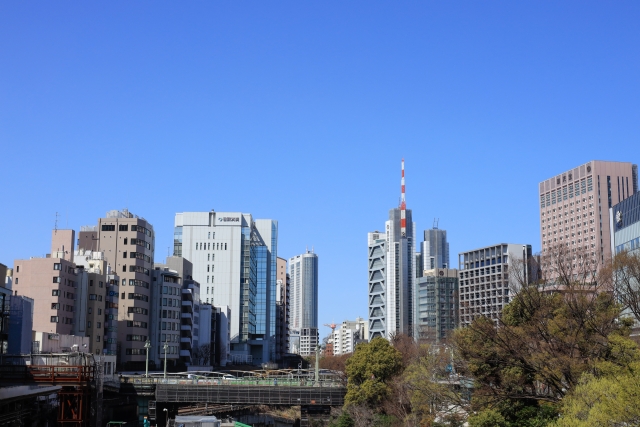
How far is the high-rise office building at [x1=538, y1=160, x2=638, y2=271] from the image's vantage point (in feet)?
570

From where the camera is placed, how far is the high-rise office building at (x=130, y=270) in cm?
10006

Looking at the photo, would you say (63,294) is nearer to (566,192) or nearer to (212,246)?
(212,246)

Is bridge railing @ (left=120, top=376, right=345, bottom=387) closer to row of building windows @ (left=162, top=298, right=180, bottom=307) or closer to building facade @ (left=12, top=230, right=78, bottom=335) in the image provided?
building facade @ (left=12, top=230, right=78, bottom=335)

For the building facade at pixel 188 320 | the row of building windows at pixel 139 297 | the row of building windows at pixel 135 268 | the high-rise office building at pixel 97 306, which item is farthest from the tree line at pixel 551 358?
the building facade at pixel 188 320

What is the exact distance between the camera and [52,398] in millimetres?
42844

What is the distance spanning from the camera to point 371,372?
61.1m

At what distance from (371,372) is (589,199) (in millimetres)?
131124

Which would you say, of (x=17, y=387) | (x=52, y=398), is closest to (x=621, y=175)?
(x=52, y=398)

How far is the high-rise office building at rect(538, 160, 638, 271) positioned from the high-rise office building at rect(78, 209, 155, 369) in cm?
10159

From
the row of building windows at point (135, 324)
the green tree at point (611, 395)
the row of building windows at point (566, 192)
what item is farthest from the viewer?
the row of building windows at point (566, 192)

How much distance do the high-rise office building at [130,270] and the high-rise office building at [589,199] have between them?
10159 cm

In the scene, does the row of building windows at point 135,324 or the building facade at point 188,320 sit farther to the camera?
the building facade at point 188,320

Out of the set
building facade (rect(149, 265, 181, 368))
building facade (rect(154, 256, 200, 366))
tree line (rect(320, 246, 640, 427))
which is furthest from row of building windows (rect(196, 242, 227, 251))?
tree line (rect(320, 246, 640, 427))

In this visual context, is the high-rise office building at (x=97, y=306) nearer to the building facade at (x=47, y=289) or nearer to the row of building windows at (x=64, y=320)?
the row of building windows at (x=64, y=320)
